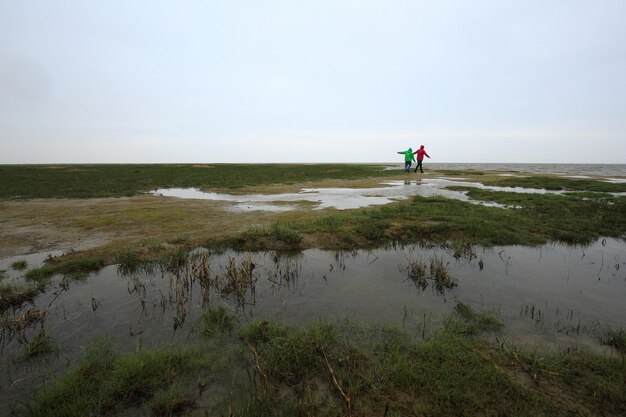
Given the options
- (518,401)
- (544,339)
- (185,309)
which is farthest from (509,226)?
(185,309)

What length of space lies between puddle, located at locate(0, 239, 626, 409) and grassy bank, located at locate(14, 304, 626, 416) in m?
0.52

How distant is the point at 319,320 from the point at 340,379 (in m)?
1.50

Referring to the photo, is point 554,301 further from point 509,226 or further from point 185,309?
point 185,309

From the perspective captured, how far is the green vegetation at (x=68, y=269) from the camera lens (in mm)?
7253

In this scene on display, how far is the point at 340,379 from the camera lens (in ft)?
12.5

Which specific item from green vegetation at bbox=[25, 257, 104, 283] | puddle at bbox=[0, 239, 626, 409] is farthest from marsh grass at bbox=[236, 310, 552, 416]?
green vegetation at bbox=[25, 257, 104, 283]

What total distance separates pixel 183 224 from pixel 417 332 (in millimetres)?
10477

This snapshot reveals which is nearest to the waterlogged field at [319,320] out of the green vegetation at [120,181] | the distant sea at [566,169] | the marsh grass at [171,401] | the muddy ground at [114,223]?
the marsh grass at [171,401]

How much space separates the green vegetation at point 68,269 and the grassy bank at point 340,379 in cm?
417

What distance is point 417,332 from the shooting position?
194 inches

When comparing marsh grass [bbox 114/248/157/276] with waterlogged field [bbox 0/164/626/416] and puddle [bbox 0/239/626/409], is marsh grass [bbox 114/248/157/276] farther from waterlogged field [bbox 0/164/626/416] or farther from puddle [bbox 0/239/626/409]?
puddle [bbox 0/239/626/409]

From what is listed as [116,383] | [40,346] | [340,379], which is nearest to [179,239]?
[40,346]

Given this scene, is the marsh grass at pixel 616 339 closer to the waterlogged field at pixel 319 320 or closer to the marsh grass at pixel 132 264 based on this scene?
the waterlogged field at pixel 319 320

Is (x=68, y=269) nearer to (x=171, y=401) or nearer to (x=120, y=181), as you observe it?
(x=171, y=401)
